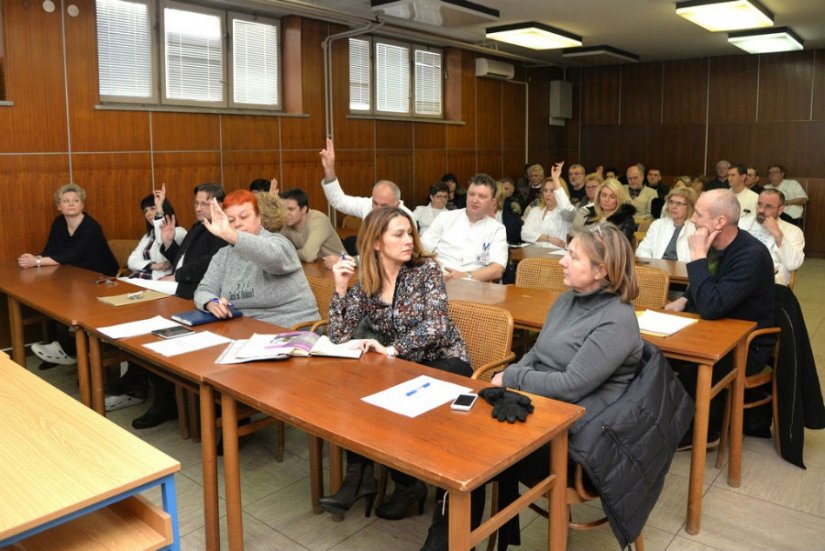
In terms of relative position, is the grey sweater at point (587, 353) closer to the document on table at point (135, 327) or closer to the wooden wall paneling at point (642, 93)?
the document on table at point (135, 327)

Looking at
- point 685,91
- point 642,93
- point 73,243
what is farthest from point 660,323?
point 642,93

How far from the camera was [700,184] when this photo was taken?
32.7ft

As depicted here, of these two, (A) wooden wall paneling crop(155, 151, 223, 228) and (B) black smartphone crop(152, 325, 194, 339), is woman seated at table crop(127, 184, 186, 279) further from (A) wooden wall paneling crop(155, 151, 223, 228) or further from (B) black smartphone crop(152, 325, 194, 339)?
(B) black smartphone crop(152, 325, 194, 339)

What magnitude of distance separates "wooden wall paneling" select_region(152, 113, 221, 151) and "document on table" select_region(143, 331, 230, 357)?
4106 mm

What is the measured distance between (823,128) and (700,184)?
2781mm

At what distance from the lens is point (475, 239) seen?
496 centimetres

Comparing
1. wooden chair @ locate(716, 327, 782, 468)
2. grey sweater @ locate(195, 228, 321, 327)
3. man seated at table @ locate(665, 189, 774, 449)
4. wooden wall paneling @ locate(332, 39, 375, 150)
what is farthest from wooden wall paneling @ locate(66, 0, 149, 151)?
wooden chair @ locate(716, 327, 782, 468)

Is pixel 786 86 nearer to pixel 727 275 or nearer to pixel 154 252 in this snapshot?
pixel 727 275

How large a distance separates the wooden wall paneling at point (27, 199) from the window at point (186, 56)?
0.86 meters

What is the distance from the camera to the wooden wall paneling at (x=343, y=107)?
27.0 feet

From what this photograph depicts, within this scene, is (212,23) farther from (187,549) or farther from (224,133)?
(187,549)

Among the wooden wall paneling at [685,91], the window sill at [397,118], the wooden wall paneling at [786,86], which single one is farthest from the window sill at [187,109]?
the wooden wall paneling at [786,86]

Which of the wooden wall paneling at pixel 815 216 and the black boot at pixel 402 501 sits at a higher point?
the wooden wall paneling at pixel 815 216

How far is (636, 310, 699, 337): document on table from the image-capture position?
3.07 m
